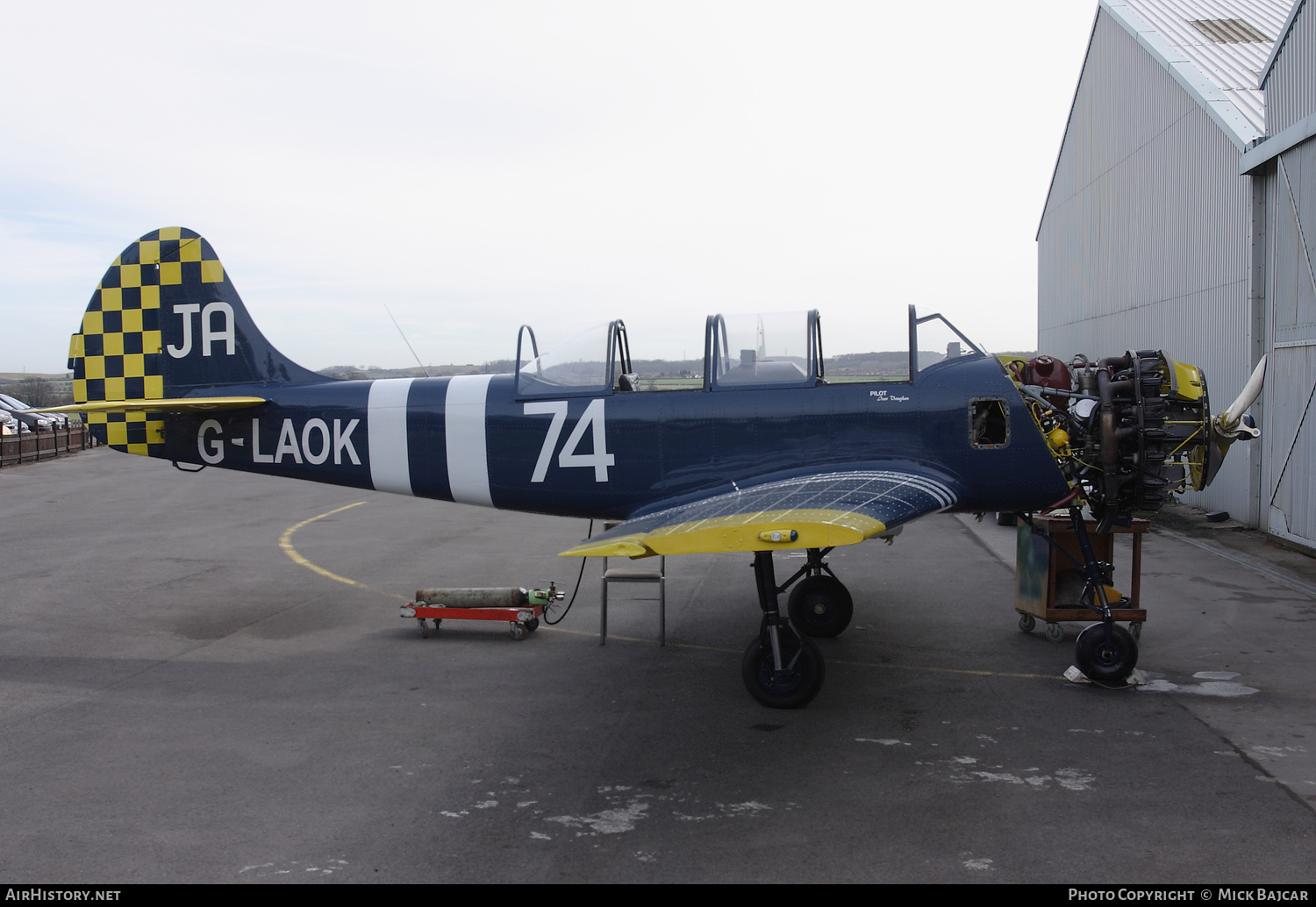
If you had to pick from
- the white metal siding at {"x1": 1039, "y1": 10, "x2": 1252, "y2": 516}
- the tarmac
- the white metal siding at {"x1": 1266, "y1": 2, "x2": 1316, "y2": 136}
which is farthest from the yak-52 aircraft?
the white metal siding at {"x1": 1039, "y1": 10, "x2": 1252, "y2": 516}

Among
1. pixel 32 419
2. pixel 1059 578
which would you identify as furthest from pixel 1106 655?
pixel 32 419

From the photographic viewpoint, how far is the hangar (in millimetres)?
11859

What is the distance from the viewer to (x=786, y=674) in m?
6.32

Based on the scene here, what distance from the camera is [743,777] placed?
5.25 m

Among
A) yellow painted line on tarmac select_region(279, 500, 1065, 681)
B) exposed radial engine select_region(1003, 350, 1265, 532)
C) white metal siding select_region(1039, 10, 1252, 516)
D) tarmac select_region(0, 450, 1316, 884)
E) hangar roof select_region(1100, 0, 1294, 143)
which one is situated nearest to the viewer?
tarmac select_region(0, 450, 1316, 884)

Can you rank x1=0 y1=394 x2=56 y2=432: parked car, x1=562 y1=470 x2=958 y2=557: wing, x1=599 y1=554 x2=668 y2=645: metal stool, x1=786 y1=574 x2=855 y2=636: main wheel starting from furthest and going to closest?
x1=0 y1=394 x2=56 y2=432: parked car, x1=786 y1=574 x2=855 y2=636: main wheel, x1=599 y1=554 x2=668 y2=645: metal stool, x1=562 y1=470 x2=958 y2=557: wing

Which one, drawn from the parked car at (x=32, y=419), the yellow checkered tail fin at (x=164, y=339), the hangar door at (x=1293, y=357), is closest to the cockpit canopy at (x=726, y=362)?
the yellow checkered tail fin at (x=164, y=339)

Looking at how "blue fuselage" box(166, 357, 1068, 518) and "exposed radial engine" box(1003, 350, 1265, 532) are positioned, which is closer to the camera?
"exposed radial engine" box(1003, 350, 1265, 532)

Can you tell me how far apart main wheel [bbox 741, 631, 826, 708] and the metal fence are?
23599 mm

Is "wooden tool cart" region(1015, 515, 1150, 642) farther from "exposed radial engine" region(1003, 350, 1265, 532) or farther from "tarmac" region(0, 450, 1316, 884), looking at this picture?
"exposed radial engine" region(1003, 350, 1265, 532)

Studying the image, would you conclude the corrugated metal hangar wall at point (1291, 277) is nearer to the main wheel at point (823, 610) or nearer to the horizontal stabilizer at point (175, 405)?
the main wheel at point (823, 610)

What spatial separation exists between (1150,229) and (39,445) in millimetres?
32534

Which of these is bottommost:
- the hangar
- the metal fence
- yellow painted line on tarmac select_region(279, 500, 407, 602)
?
yellow painted line on tarmac select_region(279, 500, 407, 602)
